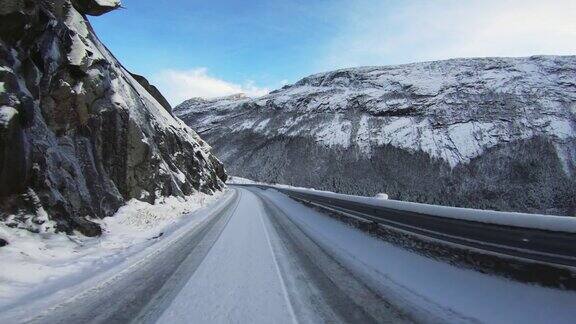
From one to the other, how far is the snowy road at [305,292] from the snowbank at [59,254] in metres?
0.69

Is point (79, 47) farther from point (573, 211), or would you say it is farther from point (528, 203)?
point (528, 203)

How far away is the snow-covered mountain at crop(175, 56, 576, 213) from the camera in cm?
9081

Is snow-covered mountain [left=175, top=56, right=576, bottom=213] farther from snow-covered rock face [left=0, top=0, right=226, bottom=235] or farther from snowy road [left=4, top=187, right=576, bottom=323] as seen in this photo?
snowy road [left=4, top=187, right=576, bottom=323]

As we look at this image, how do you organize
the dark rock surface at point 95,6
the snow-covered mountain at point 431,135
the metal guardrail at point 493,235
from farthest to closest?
the snow-covered mountain at point 431,135
the dark rock surface at point 95,6
the metal guardrail at point 493,235

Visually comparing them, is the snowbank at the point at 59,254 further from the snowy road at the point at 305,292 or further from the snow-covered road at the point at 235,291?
the snow-covered road at the point at 235,291

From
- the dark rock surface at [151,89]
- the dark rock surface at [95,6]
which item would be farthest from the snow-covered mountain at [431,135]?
the dark rock surface at [95,6]

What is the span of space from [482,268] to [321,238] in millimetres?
5332

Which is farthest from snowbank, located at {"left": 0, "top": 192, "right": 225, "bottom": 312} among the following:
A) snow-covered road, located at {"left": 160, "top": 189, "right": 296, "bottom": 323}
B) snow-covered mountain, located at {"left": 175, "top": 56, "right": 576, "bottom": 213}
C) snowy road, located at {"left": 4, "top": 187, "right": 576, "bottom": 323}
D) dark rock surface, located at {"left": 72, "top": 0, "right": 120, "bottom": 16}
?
snow-covered mountain, located at {"left": 175, "top": 56, "right": 576, "bottom": 213}

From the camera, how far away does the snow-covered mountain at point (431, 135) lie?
90.8 meters

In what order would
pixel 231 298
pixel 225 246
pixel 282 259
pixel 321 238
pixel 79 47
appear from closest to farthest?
pixel 231 298
pixel 282 259
pixel 225 246
pixel 321 238
pixel 79 47

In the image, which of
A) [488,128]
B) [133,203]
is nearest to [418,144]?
[488,128]

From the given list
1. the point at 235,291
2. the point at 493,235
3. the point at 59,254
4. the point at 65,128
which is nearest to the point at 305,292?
the point at 235,291

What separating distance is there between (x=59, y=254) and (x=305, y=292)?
4.70 meters

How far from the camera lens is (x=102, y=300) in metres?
5.26
